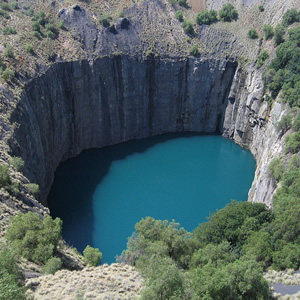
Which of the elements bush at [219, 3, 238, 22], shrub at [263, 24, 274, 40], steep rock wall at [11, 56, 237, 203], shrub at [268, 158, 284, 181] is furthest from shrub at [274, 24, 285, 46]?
shrub at [268, 158, 284, 181]

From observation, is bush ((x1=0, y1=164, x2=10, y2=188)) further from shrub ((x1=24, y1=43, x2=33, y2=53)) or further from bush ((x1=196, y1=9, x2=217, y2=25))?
bush ((x1=196, y1=9, x2=217, y2=25))

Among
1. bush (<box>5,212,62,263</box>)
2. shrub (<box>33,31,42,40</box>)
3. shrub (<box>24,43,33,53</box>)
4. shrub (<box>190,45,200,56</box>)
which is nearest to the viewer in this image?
bush (<box>5,212,62,263</box>)

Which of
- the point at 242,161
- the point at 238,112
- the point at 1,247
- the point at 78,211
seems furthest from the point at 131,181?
the point at 1,247

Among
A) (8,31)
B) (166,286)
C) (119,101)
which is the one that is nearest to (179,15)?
(119,101)

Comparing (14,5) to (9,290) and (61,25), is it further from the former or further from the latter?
(9,290)

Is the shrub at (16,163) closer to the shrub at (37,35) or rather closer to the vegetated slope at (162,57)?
the vegetated slope at (162,57)

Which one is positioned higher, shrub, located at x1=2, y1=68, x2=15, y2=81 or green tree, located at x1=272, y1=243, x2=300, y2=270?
shrub, located at x1=2, y1=68, x2=15, y2=81

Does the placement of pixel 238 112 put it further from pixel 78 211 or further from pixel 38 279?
pixel 38 279
